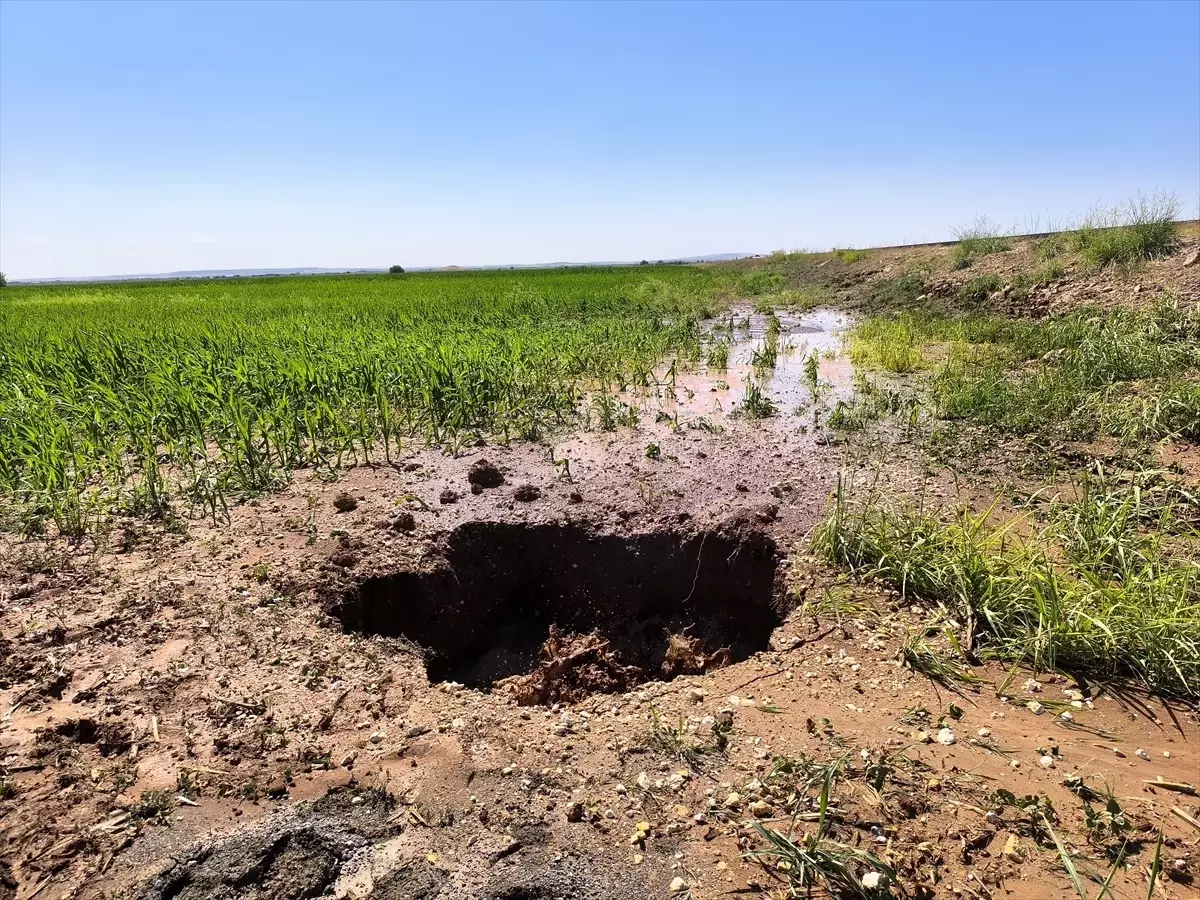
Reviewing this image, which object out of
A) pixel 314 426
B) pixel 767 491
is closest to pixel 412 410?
pixel 314 426

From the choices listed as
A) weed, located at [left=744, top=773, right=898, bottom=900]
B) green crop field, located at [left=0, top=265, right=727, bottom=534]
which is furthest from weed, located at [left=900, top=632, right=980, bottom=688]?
green crop field, located at [left=0, top=265, right=727, bottom=534]

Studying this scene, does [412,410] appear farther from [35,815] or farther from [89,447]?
[35,815]

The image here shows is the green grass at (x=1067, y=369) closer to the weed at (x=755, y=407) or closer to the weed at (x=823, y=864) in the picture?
the weed at (x=755, y=407)

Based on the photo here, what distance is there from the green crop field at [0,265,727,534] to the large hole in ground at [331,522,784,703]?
1.35 metres

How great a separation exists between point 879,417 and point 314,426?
4.68m

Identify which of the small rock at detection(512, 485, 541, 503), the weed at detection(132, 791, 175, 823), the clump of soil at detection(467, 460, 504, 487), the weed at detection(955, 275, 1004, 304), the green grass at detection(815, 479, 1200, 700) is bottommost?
the weed at detection(132, 791, 175, 823)

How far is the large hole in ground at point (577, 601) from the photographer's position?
11.4ft

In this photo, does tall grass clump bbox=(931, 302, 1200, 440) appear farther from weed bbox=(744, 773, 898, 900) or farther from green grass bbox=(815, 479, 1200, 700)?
weed bbox=(744, 773, 898, 900)

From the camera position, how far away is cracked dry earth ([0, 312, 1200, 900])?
1816 millimetres

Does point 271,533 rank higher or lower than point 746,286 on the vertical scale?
lower

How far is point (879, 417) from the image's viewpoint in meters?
5.60

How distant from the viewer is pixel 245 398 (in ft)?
17.4

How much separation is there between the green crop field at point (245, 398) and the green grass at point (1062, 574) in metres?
3.00

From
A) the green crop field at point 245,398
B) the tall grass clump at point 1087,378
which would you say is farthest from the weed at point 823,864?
the tall grass clump at point 1087,378
